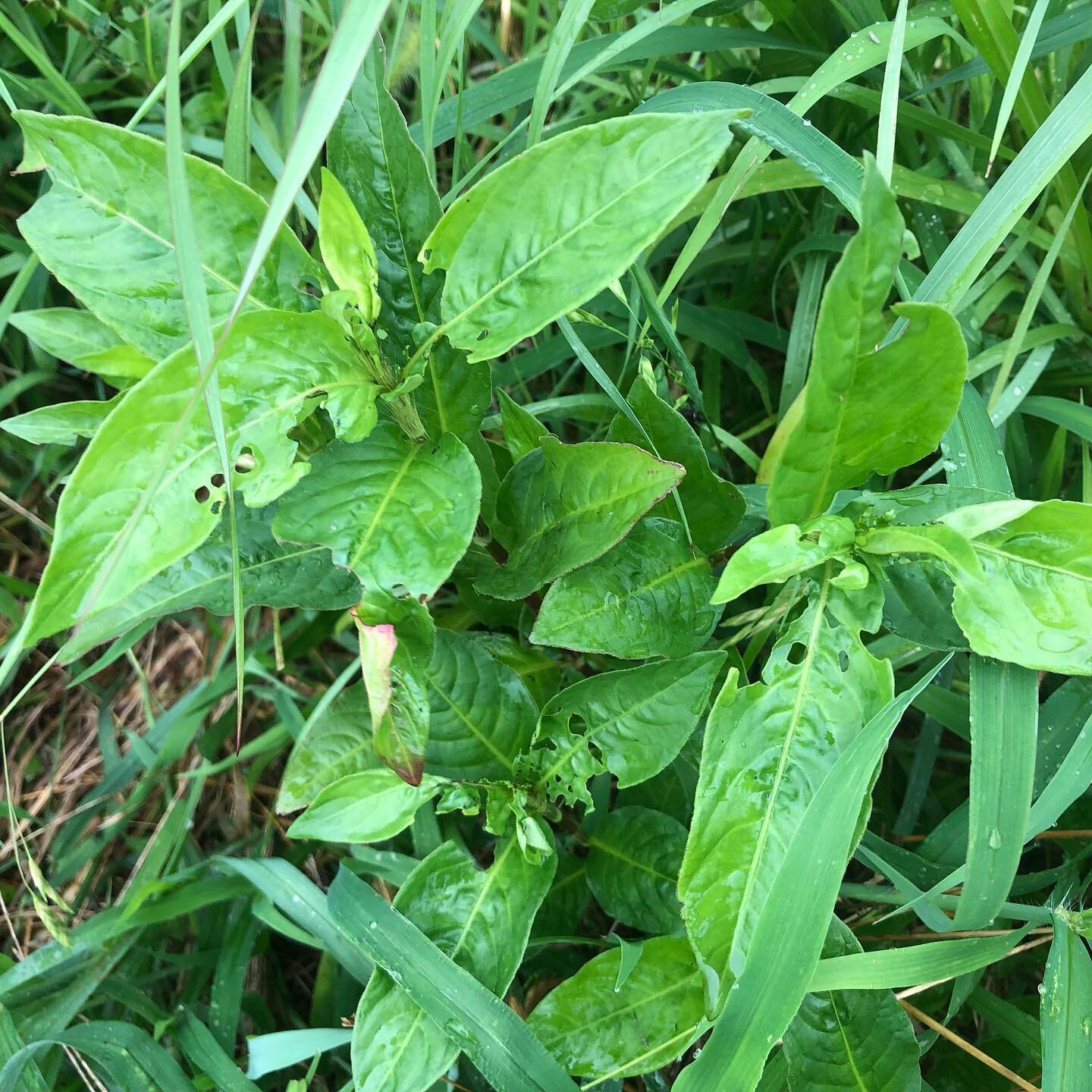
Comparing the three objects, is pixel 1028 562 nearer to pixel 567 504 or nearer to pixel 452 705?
pixel 567 504

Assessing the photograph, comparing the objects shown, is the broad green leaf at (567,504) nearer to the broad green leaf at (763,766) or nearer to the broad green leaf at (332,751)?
the broad green leaf at (763,766)

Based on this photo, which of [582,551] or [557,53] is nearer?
[582,551]

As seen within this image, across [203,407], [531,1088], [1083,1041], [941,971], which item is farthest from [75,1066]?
[1083,1041]

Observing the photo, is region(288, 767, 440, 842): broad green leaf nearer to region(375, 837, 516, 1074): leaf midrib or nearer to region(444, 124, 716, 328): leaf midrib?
region(375, 837, 516, 1074): leaf midrib

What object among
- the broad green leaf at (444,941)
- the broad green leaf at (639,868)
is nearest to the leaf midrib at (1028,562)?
the broad green leaf at (639,868)

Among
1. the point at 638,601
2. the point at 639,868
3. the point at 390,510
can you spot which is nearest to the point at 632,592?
the point at 638,601
